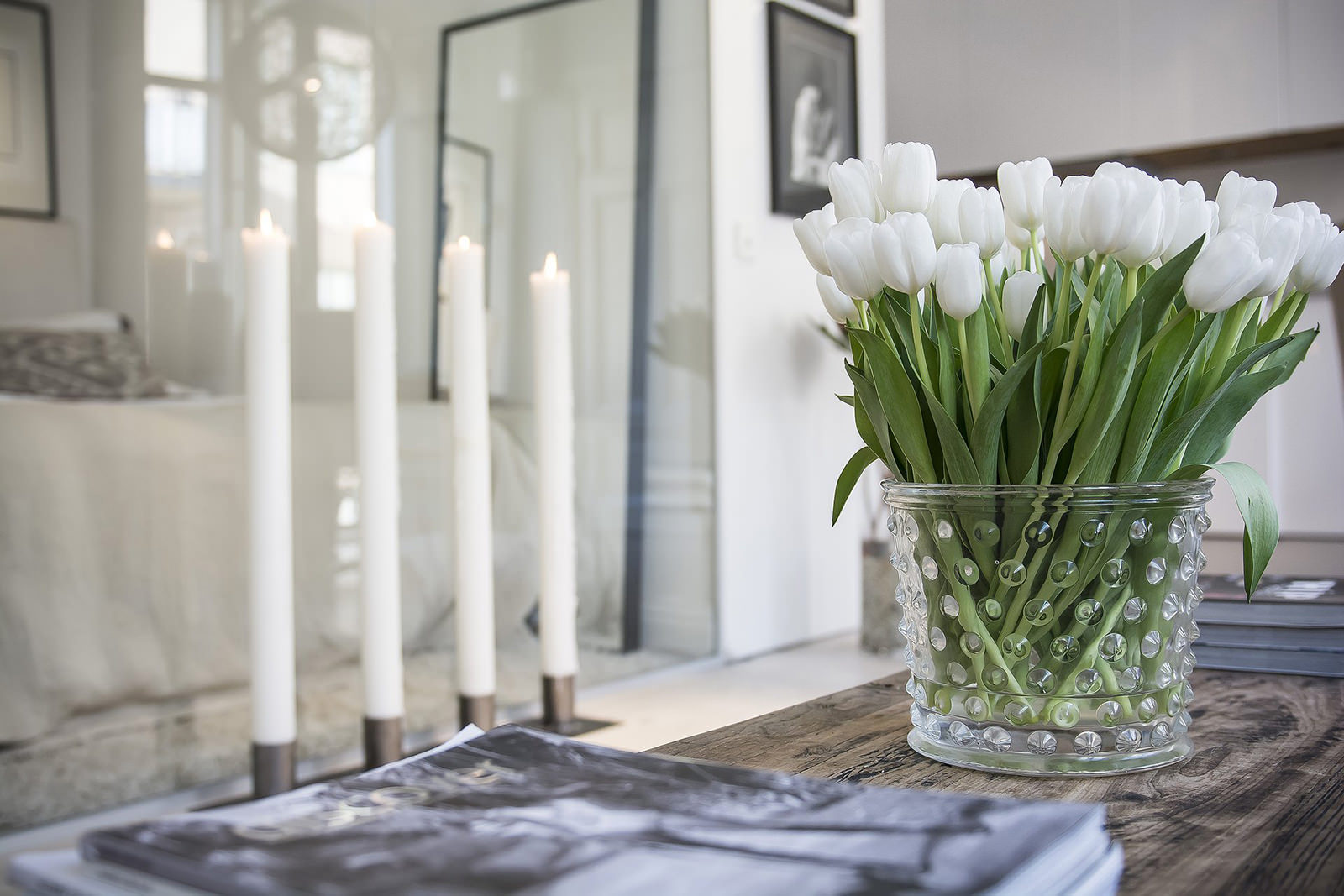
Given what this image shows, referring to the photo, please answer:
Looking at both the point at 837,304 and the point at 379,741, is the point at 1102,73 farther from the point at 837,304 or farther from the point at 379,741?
the point at 837,304

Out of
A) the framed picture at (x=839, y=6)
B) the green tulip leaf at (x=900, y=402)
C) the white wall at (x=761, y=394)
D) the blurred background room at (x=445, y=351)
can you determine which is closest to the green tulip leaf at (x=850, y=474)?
the green tulip leaf at (x=900, y=402)

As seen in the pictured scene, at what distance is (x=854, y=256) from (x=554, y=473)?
3.88 ft

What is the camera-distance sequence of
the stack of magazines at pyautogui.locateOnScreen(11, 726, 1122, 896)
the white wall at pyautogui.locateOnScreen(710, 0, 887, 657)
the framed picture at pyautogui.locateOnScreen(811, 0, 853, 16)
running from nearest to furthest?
1. the stack of magazines at pyautogui.locateOnScreen(11, 726, 1122, 896)
2. the white wall at pyautogui.locateOnScreen(710, 0, 887, 657)
3. the framed picture at pyautogui.locateOnScreen(811, 0, 853, 16)

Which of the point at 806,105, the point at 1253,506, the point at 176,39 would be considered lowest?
the point at 1253,506

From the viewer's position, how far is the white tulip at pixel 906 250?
47 centimetres

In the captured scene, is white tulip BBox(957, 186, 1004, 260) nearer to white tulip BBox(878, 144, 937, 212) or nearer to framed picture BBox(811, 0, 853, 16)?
white tulip BBox(878, 144, 937, 212)

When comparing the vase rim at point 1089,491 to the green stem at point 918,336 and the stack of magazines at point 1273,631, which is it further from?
the stack of magazines at point 1273,631

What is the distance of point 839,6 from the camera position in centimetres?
255

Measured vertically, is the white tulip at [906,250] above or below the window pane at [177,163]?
below

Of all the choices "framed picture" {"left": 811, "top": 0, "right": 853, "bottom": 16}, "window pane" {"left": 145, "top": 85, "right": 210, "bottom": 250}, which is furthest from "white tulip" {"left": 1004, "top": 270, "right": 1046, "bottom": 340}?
"framed picture" {"left": 811, "top": 0, "right": 853, "bottom": 16}

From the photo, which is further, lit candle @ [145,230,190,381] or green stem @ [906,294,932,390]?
lit candle @ [145,230,190,381]

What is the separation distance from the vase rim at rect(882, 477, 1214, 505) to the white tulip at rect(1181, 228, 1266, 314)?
0.26 feet

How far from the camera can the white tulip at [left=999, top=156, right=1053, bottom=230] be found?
0.51 metres

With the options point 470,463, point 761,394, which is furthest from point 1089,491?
point 761,394
